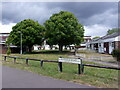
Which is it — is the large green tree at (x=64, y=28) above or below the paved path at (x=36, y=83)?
above

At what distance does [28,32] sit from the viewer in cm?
3225

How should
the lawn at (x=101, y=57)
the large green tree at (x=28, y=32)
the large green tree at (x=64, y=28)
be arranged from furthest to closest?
the large green tree at (x=28, y=32)
the large green tree at (x=64, y=28)
the lawn at (x=101, y=57)

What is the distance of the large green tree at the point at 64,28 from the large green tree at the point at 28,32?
3.40 meters

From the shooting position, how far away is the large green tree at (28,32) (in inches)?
1266

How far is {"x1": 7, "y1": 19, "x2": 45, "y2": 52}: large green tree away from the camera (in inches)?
1266

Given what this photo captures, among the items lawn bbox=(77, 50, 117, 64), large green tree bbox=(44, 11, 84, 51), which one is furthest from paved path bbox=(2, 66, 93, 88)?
large green tree bbox=(44, 11, 84, 51)

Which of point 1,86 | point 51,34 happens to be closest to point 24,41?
point 51,34

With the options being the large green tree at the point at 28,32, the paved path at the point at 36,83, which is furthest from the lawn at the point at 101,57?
the large green tree at the point at 28,32

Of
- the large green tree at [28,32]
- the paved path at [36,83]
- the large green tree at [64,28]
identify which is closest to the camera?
the paved path at [36,83]

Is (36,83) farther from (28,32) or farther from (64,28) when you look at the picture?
(28,32)

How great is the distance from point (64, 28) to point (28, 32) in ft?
31.6

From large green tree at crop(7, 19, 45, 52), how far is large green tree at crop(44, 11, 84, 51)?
134 inches

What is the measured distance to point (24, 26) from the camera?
110ft

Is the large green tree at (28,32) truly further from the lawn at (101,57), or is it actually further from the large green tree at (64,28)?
the lawn at (101,57)
